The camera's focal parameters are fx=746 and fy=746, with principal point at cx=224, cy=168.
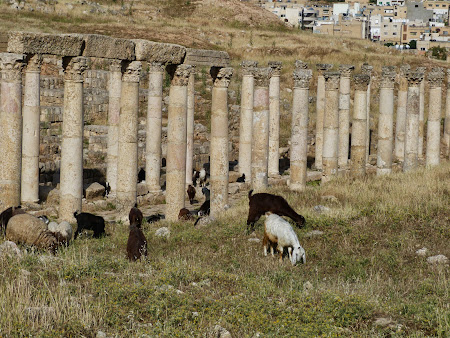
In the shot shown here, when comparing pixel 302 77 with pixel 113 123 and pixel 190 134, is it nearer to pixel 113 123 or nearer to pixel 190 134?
pixel 190 134

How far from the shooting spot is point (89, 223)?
1867 centimetres

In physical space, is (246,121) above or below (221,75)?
below

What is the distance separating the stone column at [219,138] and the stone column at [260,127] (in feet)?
11.8

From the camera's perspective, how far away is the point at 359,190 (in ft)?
78.5

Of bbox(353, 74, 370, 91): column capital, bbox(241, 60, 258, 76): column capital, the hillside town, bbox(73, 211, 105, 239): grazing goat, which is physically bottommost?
bbox(73, 211, 105, 239): grazing goat

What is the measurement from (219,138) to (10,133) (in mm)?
6064

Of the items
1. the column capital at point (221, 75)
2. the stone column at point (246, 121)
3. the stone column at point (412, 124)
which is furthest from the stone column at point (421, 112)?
the column capital at point (221, 75)

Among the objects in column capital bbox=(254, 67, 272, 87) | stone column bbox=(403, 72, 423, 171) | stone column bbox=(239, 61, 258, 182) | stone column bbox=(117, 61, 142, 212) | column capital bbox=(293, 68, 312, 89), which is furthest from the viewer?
stone column bbox=(403, 72, 423, 171)

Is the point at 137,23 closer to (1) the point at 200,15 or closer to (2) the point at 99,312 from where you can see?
(1) the point at 200,15

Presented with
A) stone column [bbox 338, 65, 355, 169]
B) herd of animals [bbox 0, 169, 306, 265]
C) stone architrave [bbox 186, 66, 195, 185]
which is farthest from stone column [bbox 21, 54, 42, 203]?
stone column [bbox 338, 65, 355, 169]

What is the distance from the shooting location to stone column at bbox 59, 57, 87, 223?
19.6 meters

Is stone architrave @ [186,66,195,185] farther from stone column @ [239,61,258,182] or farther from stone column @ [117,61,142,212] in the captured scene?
stone column @ [117,61,142,212]

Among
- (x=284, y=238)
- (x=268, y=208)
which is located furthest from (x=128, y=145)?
(x=284, y=238)

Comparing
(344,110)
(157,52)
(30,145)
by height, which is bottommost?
(30,145)
